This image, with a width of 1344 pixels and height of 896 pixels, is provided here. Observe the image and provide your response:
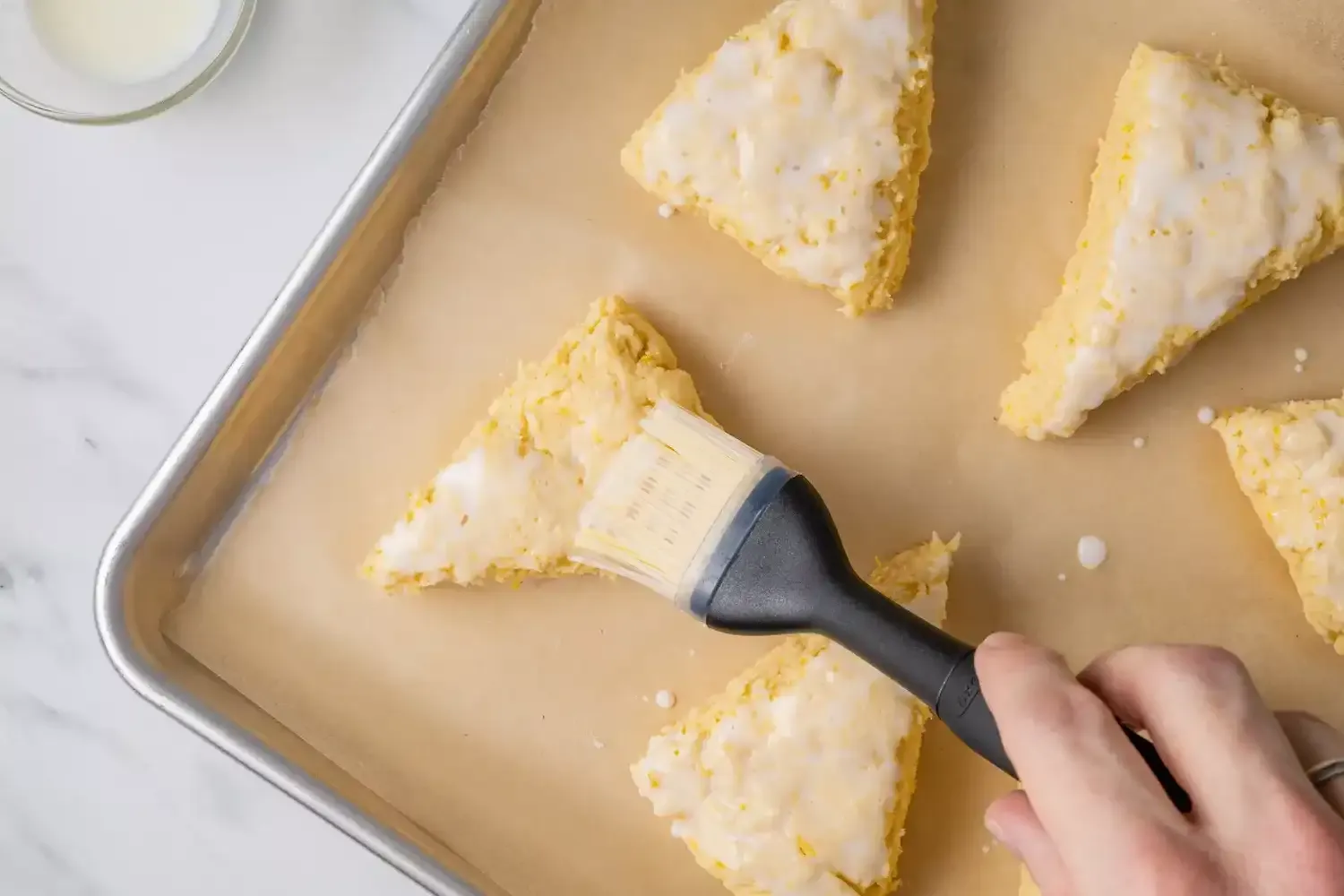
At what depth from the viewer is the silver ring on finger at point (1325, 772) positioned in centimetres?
100

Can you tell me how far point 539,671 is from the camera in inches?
57.4

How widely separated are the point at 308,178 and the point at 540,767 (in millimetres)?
774


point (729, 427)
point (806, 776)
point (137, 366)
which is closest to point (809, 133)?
point (729, 427)

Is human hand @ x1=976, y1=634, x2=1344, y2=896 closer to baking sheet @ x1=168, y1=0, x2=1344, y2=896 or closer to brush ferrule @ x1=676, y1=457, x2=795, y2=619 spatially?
brush ferrule @ x1=676, y1=457, x2=795, y2=619

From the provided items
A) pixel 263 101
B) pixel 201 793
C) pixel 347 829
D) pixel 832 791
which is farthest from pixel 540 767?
pixel 263 101

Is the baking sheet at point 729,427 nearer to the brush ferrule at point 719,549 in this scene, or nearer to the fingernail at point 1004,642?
the brush ferrule at point 719,549

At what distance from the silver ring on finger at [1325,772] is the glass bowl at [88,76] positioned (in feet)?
4.52

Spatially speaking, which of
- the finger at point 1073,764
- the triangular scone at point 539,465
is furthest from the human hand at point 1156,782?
the triangular scone at point 539,465

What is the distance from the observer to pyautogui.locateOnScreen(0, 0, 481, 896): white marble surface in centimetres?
149

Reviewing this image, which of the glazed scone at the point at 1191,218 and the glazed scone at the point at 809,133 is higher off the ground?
the glazed scone at the point at 1191,218

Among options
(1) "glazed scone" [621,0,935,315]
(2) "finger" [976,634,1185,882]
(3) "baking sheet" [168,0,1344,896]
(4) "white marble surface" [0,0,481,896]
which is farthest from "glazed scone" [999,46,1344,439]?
(4) "white marble surface" [0,0,481,896]

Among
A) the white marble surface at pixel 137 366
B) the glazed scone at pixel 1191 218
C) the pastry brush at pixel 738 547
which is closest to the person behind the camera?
the pastry brush at pixel 738 547

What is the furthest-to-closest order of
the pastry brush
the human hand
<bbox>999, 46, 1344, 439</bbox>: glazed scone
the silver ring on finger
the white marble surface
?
the white marble surface < <bbox>999, 46, 1344, 439</bbox>: glazed scone < the pastry brush < the silver ring on finger < the human hand

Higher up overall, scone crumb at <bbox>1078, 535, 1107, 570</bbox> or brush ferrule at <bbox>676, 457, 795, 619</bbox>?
scone crumb at <bbox>1078, 535, 1107, 570</bbox>
